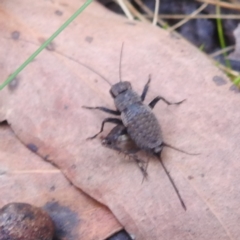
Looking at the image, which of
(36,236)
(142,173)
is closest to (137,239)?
(142,173)

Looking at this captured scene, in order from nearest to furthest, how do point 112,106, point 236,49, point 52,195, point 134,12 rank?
point 52,195, point 112,106, point 236,49, point 134,12

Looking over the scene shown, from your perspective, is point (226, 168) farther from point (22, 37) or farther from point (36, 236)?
point (22, 37)

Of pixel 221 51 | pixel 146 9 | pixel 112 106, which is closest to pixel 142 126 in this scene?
pixel 112 106

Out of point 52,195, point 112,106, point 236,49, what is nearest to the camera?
point 52,195

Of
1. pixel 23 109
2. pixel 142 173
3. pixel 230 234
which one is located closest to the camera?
pixel 230 234

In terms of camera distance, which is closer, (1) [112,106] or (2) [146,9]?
(1) [112,106]

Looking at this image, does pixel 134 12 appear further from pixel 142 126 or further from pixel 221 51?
pixel 142 126

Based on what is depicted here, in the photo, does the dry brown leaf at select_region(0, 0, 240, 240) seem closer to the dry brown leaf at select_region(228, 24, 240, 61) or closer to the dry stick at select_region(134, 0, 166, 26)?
the dry stick at select_region(134, 0, 166, 26)
